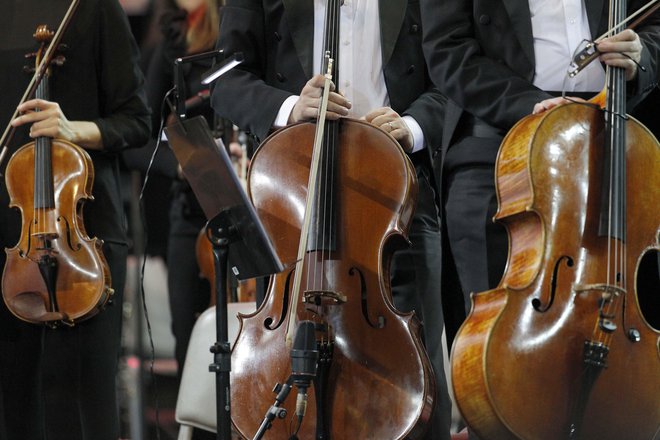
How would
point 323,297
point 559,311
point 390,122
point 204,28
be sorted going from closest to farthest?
point 559,311 < point 323,297 < point 390,122 < point 204,28

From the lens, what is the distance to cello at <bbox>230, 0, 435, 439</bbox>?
2289 mm

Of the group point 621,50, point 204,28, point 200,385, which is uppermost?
point 204,28

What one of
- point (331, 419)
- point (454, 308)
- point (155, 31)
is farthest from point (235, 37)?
point (155, 31)

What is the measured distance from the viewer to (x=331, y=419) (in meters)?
2.29

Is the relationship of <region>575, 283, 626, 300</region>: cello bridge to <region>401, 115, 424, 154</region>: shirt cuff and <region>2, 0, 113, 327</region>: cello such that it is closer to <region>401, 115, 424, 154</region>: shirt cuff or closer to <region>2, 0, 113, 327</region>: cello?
<region>401, 115, 424, 154</region>: shirt cuff

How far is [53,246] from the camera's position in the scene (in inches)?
113

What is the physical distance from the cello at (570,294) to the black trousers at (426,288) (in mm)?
453

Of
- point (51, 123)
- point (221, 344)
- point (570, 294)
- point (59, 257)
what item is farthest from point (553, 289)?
point (51, 123)

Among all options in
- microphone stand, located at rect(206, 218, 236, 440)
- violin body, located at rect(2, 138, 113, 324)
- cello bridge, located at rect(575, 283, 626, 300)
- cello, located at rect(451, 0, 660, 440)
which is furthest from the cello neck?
violin body, located at rect(2, 138, 113, 324)

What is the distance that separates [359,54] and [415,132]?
27cm

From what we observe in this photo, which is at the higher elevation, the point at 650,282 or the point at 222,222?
the point at 222,222

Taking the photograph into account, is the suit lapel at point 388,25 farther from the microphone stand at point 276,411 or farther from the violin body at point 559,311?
the microphone stand at point 276,411

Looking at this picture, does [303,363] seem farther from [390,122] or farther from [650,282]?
[650,282]

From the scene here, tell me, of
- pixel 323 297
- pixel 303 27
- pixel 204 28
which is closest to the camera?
pixel 323 297
